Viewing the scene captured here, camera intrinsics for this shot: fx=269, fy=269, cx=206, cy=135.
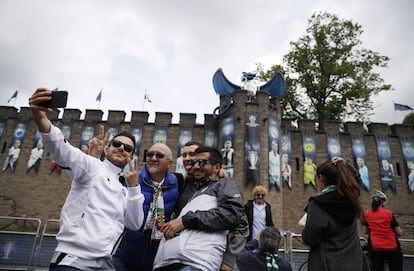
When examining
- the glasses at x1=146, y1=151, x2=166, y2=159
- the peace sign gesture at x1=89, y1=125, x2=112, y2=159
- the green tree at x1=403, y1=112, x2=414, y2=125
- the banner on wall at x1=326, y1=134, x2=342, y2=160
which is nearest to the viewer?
the peace sign gesture at x1=89, y1=125, x2=112, y2=159

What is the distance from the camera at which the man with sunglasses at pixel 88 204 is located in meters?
1.62

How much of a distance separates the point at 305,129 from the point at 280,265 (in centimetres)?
1480

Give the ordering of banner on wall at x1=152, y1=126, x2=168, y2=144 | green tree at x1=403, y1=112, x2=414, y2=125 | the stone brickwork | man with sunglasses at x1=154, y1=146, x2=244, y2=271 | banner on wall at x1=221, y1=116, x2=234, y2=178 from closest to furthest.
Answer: man with sunglasses at x1=154, y1=146, x2=244, y2=271 → banner on wall at x1=221, y1=116, x2=234, y2=178 → the stone brickwork → banner on wall at x1=152, y1=126, x2=168, y2=144 → green tree at x1=403, y1=112, x2=414, y2=125

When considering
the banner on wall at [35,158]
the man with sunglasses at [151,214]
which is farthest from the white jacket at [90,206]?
the banner on wall at [35,158]

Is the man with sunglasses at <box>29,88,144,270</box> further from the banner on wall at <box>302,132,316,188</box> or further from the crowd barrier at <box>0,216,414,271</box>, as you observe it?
the banner on wall at <box>302,132,316,188</box>

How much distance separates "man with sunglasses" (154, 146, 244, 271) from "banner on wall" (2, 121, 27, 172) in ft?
60.5

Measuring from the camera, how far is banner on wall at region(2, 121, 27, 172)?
1641 centimetres

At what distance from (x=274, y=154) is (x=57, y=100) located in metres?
13.4

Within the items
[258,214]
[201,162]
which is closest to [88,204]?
[201,162]

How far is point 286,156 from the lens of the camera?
616 inches

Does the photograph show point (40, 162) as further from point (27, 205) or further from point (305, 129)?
point (305, 129)

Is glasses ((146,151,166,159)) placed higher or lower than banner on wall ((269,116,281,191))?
lower

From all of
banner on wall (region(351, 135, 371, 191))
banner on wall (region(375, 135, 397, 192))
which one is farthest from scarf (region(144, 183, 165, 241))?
banner on wall (region(375, 135, 397, 192))

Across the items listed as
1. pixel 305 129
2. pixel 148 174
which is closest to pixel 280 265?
pixel 148 174
